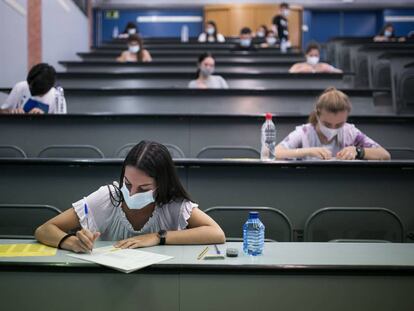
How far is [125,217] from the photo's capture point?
7.14ft

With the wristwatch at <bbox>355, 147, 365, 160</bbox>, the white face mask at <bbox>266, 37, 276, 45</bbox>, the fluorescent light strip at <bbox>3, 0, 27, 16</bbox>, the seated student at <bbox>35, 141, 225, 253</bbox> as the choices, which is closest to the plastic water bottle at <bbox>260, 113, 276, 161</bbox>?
the wristwatch at <bbox>355, 147, 365, 160</bbox>

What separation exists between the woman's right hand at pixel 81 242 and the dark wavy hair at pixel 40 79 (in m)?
2.84

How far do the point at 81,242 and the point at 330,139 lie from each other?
2158 millimetres

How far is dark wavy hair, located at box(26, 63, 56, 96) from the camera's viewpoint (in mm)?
4383

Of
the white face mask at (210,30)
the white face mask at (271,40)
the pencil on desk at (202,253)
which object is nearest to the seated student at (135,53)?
the white face mask at (271,40)

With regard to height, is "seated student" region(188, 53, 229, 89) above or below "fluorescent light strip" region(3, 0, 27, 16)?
below

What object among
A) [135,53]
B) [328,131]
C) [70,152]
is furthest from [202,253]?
[135,53]

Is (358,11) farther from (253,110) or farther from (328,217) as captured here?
(328,217)

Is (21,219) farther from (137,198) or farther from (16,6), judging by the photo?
(16,6)

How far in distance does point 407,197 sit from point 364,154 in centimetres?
48

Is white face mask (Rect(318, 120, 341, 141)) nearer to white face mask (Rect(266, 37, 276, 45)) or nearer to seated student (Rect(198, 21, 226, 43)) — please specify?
white face mask (Rect(266, 37, 276, 45))

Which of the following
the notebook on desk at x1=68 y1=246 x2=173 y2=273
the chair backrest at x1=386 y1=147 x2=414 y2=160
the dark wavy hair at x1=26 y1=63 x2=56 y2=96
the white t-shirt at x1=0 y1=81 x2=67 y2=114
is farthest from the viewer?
the white t-shirt at x1=0 y1=81 x2=67 y2=114

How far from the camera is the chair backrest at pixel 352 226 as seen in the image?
2.66 m

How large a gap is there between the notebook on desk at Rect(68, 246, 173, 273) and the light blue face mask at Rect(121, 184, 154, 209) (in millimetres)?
253
